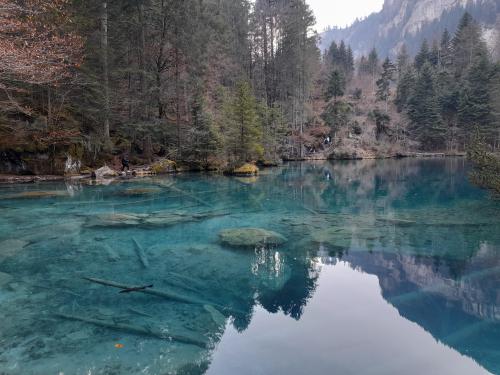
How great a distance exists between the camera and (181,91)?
101 feet

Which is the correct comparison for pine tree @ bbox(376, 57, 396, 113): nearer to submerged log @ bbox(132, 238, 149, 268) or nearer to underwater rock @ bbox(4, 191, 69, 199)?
underwater rock @ bbox(4, 191, 69, 199)

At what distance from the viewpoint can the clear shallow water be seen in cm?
476

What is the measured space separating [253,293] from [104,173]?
21.3 meters

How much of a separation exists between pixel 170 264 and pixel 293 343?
4080mm

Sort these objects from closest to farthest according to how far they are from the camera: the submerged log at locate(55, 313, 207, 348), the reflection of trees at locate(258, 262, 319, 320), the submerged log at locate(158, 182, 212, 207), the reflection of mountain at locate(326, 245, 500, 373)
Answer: the submerged log at locate(55, 313, 207, 348) → the reflection of mountain at locate(326, 245, 500, 373) → the reflection of trees at locate(258, 262, 319, 320) → the submerged log at locate(158, 182, 212, 207)

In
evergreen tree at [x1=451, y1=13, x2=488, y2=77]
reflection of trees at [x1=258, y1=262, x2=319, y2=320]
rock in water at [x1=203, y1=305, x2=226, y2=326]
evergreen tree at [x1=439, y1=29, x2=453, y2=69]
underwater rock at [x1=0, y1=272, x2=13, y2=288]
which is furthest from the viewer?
evergreen tree at [x1=439, y1=29, x2=453, y2=69]

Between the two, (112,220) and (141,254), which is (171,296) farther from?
(112,220)

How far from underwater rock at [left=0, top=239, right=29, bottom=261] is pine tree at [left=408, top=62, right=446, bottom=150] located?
196ft

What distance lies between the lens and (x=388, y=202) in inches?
661

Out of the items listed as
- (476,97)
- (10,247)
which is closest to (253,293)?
(10,247)

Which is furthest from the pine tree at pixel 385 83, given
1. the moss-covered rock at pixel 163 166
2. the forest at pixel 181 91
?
the moss-covered rock at pixel 163 166

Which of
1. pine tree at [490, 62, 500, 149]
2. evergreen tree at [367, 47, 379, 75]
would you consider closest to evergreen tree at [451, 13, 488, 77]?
pine tree at [490, 62, 500, 149]

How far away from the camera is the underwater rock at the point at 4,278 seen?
7088mm

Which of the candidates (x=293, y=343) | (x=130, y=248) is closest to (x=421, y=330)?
(x=293, y=343)
